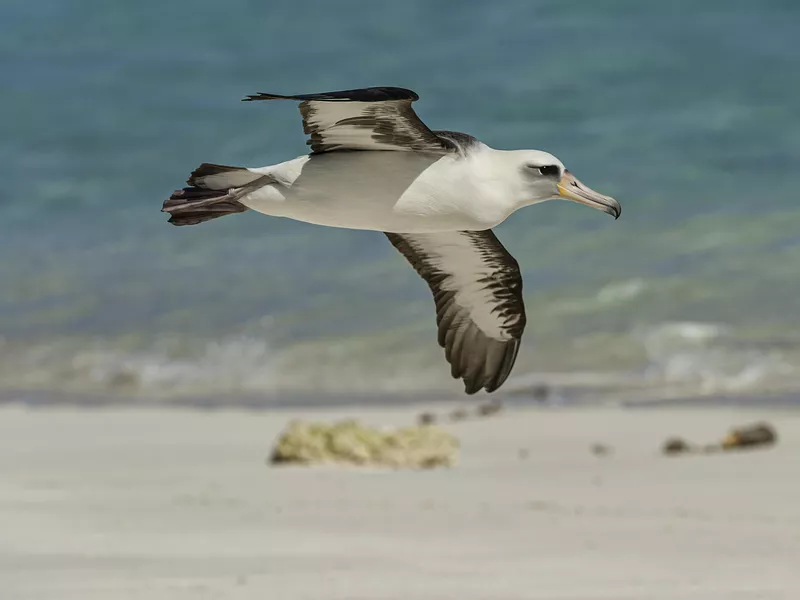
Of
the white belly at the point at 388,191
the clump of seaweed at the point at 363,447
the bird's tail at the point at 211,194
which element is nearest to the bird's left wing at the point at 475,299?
the white belly at the point at 388,191

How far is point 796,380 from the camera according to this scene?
2016cm

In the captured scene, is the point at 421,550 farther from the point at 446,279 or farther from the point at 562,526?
the point at 446,279

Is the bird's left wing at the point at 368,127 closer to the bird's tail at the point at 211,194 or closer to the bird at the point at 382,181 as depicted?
the bird at the point at 382,181

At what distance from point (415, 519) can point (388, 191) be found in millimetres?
4745

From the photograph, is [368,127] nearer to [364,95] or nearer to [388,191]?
[388,191]

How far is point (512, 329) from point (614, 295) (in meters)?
15.5

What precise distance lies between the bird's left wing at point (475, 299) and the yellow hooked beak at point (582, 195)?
1.31 metres

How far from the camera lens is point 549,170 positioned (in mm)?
8016

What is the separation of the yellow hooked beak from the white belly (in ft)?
1.26

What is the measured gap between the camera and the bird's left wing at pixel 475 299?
9.45 m

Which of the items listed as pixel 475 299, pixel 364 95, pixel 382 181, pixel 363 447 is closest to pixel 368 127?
pixel 382 181

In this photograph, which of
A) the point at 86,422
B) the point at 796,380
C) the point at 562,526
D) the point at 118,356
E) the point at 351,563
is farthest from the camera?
the point at 118,356

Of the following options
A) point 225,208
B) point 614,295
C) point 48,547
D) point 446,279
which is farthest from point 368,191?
point 614,295

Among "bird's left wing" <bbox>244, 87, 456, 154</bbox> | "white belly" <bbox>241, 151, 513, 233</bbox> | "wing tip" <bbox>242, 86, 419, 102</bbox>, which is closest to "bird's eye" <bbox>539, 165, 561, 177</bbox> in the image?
"white belly" <bbox>241, 151, 513, 233</bbox>
